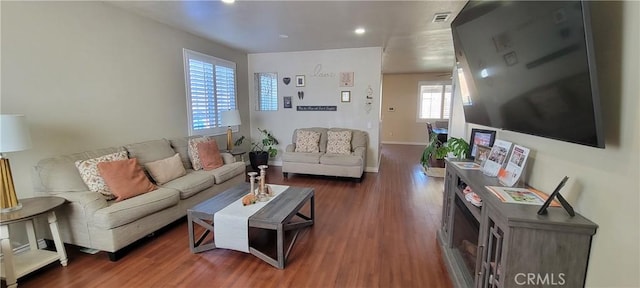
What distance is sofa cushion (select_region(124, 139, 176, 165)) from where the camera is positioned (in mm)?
3176

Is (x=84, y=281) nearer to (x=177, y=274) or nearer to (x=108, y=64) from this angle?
(x=177, y=274)

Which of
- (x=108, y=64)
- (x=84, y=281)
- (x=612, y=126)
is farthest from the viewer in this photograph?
(x=108, y=64)

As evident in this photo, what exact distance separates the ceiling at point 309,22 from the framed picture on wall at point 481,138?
4.61ft

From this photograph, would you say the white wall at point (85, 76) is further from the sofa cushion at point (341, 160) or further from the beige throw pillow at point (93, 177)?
the sofa cushion at point (341, 160)

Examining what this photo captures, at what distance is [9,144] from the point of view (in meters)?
1.99

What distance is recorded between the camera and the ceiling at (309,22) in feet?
9.95

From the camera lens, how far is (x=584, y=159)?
1.28m

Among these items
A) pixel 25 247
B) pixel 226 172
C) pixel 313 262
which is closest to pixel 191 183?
pixel 226 172

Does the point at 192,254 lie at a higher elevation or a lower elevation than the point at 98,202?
lower

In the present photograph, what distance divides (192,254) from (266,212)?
80cm

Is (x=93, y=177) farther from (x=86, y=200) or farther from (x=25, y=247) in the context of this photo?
(x=25, y=247)

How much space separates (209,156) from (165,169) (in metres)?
0.69

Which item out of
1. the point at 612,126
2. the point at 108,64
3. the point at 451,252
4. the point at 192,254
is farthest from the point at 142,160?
the point at 612,126

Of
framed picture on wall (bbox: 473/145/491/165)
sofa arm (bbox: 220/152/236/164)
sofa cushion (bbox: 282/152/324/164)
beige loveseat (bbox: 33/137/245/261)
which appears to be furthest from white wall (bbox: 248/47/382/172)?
beige loveseat (bbox: 33/137/245/261)
